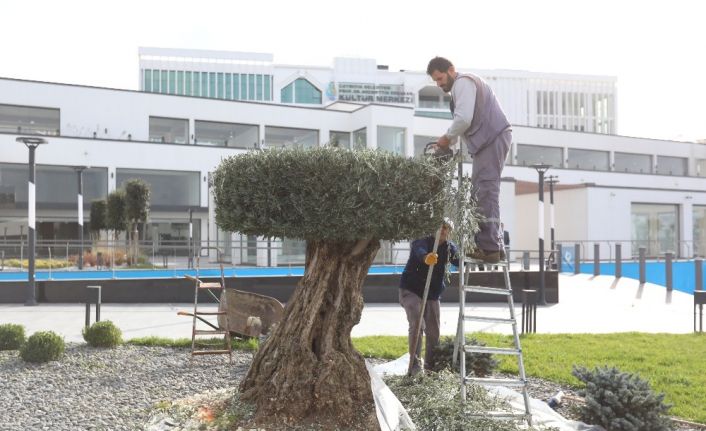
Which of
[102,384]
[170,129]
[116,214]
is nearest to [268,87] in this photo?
[170,129]

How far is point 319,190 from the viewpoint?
4086mm

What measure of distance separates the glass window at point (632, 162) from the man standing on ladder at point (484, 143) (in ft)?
176

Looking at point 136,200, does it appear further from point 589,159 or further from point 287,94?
point 287,94

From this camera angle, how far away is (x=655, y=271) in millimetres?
29984

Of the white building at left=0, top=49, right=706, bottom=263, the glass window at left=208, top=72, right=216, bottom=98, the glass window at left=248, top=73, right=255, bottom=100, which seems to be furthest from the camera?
the glass window at left=208, top=72, right=216, bottom=98

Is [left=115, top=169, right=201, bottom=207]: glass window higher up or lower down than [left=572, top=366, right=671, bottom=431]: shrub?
higher up

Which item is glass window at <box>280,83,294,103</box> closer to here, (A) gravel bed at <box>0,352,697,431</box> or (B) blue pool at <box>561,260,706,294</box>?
(B) blue pool at <box>561,260,706,294</box>

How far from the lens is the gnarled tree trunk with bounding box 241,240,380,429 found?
4.53 metres

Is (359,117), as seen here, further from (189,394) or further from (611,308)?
(189,394)

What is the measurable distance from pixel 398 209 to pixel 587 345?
6.00 meters

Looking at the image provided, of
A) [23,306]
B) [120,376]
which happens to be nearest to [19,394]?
[120,376]

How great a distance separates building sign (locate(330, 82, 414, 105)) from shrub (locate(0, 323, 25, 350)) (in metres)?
65.4

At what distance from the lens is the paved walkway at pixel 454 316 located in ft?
36.6

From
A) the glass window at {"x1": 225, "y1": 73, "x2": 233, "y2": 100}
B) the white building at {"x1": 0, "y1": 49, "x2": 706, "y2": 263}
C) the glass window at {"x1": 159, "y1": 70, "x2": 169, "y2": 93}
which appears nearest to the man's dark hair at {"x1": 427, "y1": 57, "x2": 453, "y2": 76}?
the white building at {"x1": 0, "y1": 49, "x2": 706, "y2": 263}
